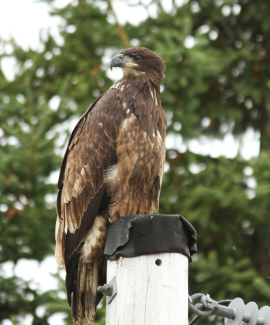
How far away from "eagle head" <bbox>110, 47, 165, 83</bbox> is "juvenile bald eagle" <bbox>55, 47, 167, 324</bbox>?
1.00 feet

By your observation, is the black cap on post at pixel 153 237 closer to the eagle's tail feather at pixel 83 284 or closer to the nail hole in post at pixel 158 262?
the nail hole in post at pixel 158 262

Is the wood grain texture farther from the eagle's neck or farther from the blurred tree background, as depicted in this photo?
the blurred tree background

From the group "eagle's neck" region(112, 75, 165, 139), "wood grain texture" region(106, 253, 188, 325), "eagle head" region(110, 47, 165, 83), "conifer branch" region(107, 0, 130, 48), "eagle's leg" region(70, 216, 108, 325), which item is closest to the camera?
"wood grain texture" region(106, 253, 188, 325)

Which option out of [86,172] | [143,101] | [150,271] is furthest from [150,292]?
[143,101]

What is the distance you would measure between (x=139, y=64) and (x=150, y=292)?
235 cm

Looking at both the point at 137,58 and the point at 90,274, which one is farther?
the point at 137,58

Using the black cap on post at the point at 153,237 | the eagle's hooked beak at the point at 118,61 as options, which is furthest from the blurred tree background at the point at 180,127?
the black cap on post at the point at 153,237

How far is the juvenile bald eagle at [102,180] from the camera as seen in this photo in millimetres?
3525

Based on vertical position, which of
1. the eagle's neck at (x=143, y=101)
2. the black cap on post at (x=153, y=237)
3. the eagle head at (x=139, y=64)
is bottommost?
the black cap on post at (x=153, y=237)

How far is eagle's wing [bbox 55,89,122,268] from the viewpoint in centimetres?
357

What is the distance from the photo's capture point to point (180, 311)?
7.63 feet

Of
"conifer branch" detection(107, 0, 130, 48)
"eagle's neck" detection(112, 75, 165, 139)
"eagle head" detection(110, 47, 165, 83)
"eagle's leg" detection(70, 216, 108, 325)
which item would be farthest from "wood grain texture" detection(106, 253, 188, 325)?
"conifer branch" detection(107, 0, 130, 48)

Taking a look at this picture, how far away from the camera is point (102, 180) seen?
3.57m

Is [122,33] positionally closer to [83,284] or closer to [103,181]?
[103,181]
